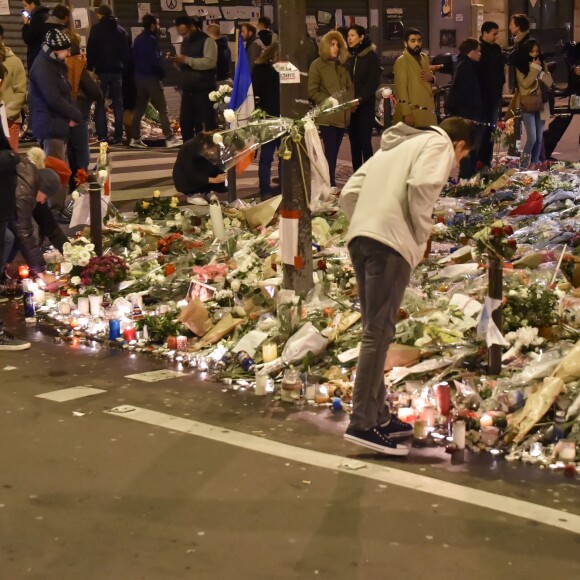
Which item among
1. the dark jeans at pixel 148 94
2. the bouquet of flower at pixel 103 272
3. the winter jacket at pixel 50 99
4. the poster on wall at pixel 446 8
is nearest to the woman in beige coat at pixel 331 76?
the winter jacket at pixel 50 99

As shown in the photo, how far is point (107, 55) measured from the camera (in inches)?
690

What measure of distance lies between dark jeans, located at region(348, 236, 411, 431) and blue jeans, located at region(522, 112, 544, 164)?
1014 centimetres

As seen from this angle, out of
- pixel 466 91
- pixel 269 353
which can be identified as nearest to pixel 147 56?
pixel 466 91

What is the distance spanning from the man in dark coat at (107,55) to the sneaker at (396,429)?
39.7 feet

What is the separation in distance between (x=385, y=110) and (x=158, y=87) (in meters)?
3.75

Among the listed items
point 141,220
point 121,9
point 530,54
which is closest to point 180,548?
point 141,220

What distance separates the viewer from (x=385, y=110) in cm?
1862

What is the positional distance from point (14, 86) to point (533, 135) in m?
6.93

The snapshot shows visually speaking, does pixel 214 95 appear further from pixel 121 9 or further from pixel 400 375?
pixel 121 9

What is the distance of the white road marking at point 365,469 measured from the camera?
15.8 feet

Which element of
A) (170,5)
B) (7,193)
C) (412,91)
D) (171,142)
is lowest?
(171,142)

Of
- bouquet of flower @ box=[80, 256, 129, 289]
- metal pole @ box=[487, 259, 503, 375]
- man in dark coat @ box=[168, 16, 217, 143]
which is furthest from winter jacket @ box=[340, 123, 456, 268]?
man in dark coat @ box=[168, 16, 217, 143]

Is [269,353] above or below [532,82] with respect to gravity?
below

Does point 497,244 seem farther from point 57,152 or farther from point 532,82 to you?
point 532,82
